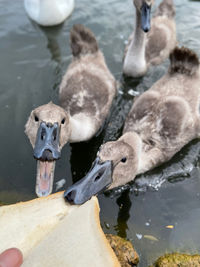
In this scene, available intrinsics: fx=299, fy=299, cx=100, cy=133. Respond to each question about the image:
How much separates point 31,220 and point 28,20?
7392 mm

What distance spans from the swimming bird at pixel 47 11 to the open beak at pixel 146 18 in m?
3.21

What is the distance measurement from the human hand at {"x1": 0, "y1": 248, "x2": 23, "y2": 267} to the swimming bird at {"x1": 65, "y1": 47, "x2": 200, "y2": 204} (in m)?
1.32

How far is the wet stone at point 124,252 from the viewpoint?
3.68 meters

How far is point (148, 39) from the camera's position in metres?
7.21

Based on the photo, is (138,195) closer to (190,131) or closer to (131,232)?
(131,232)

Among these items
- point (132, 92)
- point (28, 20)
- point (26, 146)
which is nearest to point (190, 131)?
point (132, 92)

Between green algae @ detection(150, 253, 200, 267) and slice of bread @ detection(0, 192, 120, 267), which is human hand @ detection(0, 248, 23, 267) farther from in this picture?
green algae @ detection(150, 253, 200, 267)

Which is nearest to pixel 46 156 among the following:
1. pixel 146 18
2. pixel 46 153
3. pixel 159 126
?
pixel 46 153

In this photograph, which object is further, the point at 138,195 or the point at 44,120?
the point at 138,195

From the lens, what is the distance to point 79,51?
20.8 feet

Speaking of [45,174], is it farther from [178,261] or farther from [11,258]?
[178,261]

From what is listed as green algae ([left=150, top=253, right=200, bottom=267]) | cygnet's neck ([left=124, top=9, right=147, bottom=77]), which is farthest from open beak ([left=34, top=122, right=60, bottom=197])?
cygnet's neck ([left=124, top=9, right=147, bottom=77])

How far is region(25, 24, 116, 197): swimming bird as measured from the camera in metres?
3.82

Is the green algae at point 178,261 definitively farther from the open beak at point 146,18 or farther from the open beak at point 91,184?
the open beak at point 146,18
